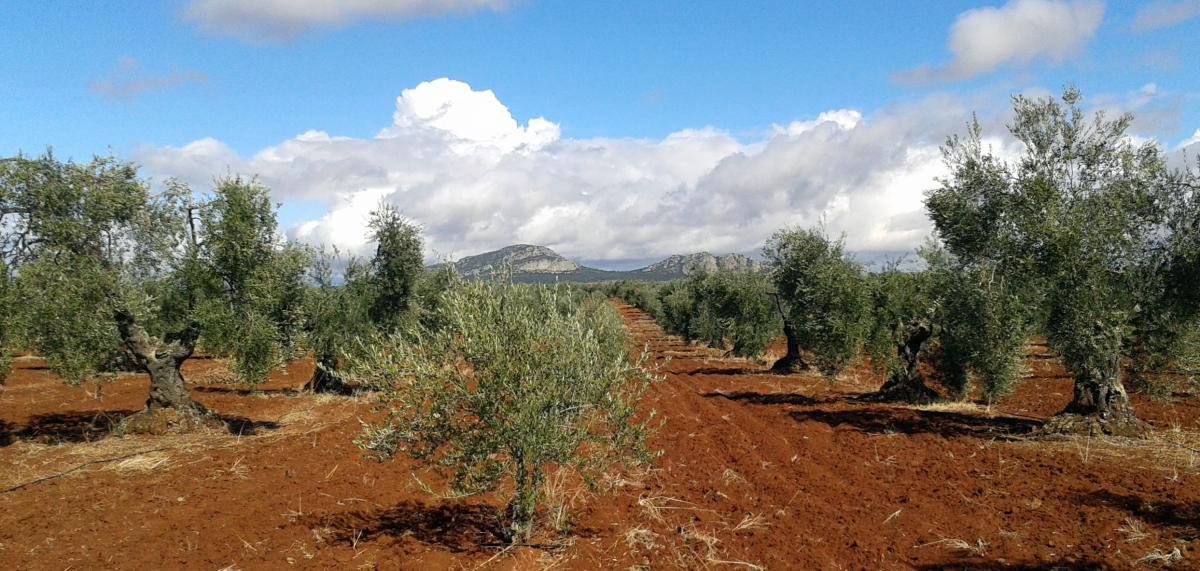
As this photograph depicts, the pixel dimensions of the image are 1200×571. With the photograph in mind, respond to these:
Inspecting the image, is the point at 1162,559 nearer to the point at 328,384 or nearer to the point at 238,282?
the point at 238,282

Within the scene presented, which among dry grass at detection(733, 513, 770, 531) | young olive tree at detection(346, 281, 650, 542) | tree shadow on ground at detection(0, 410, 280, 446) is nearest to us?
young olive tree at detection(346, 281, 650, 542)

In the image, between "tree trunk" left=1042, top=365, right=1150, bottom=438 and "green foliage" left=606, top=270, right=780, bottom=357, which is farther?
"green foliage" left=606, top=270, right=780, bottom=357

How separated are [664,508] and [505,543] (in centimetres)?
363

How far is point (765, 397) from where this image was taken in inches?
1031

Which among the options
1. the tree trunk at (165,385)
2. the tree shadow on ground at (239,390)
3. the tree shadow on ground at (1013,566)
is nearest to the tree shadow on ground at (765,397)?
the tree shadow on ground at (1013,566)

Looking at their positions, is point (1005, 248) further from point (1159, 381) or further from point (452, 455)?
point (452, 455)

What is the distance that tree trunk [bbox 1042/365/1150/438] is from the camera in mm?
16078

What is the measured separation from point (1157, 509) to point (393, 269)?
2668 cm

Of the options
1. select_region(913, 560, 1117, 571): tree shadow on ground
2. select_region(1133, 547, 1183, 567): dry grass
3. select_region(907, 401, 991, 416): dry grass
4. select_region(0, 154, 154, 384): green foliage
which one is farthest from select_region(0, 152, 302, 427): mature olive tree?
select_region(907, 401, 991, 416): dry grass

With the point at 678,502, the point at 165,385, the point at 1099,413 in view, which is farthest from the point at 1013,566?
the point at 165,385

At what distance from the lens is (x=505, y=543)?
9.79 m

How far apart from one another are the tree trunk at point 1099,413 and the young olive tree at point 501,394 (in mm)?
14343

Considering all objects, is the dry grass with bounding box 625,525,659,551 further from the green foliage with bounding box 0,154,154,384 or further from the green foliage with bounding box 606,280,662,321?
the green foliage with bounding box 606,280,662,321

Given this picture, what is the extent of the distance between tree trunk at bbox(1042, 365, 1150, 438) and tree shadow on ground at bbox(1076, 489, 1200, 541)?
496 cm
